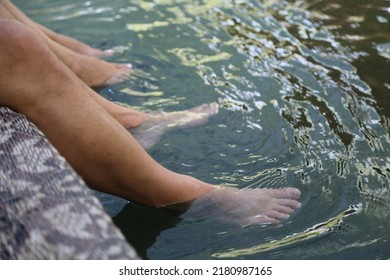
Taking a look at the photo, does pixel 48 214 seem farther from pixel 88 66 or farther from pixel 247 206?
pixel 88 66

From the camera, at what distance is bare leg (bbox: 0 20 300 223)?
1869mm

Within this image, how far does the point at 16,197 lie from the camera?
1489 mm

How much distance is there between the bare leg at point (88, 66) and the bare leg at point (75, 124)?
92cm

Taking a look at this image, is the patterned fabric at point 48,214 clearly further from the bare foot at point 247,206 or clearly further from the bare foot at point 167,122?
the bare foot at point 167,122

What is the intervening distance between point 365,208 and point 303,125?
1.83ft

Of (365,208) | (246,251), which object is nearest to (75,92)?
(246,251)

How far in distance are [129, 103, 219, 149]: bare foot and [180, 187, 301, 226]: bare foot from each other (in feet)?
1.48

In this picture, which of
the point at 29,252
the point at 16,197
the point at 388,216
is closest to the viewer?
the point at 29,252

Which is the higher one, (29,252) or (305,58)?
(29,252)

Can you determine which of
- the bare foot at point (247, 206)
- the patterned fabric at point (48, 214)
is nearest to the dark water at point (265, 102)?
the bare foot at point (247, 206)

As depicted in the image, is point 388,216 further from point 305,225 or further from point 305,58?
point 305,58

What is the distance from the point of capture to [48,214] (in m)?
1.43

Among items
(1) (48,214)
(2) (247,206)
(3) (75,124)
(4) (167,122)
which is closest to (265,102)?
(4) (167,122)

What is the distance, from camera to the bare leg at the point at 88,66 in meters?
2.91
